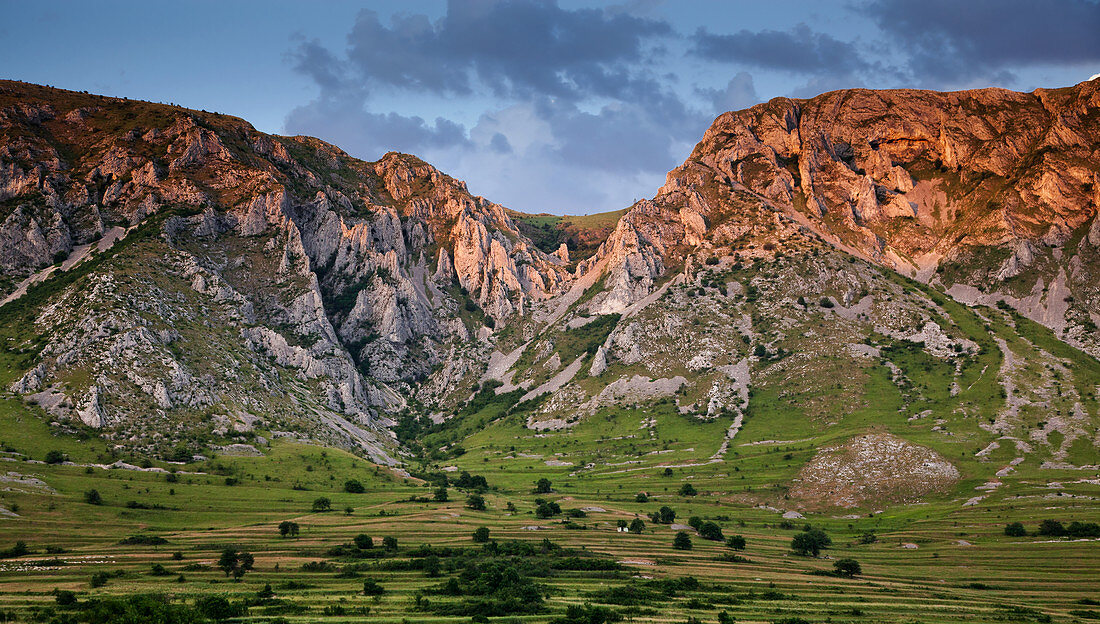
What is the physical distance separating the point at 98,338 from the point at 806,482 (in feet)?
604

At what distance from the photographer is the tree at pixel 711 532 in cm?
12938

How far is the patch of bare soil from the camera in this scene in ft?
513

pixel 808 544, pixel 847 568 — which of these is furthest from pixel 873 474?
pixel 847 568

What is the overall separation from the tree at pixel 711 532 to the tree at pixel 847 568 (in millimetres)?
25558

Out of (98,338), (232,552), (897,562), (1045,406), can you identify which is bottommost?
(897,562)

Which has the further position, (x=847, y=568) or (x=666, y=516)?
(x=666, y=516)

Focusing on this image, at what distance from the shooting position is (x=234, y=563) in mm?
93812

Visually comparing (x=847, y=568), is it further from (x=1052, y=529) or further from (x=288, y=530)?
(x=288, y=530)

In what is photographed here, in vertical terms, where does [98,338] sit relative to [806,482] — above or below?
above

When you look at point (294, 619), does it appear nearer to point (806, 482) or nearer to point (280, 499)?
point (280, 499)

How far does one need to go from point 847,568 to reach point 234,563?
92.0m

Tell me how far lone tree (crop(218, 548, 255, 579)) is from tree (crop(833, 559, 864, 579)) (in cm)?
8893

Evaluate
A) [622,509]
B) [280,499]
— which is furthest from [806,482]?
[280,499]

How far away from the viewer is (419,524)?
133 meters
